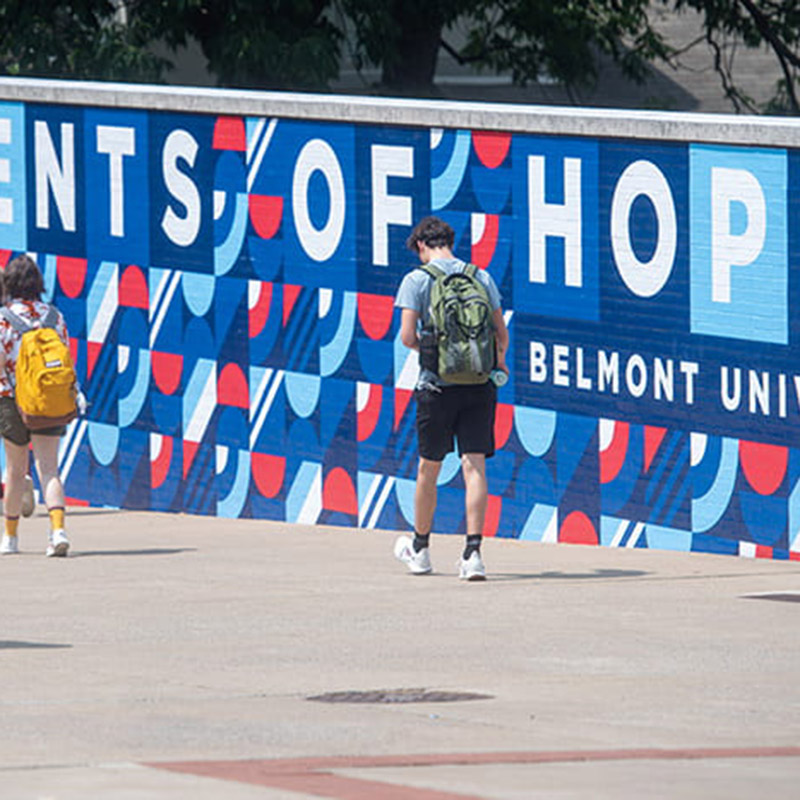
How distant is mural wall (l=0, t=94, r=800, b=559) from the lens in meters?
12.7

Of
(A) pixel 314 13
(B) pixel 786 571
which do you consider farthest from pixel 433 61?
(B) pixel 786 571

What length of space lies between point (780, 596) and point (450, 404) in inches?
74.5

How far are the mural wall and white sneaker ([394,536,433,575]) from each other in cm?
166

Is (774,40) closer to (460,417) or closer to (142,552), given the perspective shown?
(142,552)

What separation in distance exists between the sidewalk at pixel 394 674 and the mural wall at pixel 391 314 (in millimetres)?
617

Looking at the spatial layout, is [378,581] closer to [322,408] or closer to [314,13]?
[322,408]

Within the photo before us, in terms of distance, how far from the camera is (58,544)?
43.0ft

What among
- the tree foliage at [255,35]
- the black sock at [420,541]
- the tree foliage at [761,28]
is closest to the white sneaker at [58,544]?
→ the black sock at [420,541]

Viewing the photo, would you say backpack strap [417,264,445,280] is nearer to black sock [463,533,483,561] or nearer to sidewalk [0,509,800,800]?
black sock [463,533,483,561]

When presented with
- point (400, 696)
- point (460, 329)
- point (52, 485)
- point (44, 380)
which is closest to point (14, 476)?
point (52, 485)

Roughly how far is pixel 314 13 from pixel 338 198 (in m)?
14.0

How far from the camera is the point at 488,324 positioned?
11469mm

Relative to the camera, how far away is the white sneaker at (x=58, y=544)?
1310 centimetres

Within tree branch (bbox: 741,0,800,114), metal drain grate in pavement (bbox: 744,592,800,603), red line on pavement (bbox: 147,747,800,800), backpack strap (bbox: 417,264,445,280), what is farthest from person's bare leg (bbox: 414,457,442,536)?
tree branch (bbox: 741,0,800,114)
